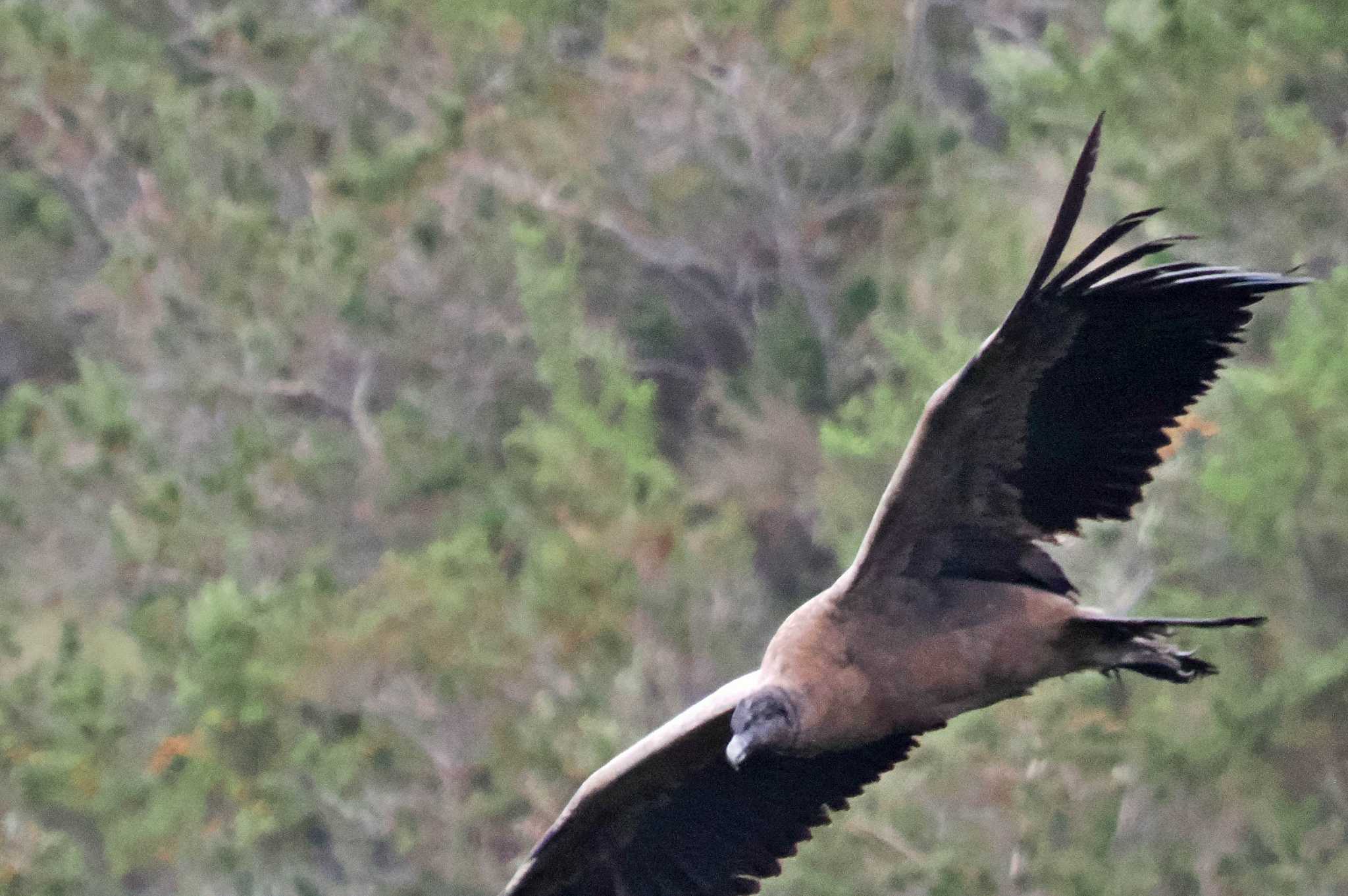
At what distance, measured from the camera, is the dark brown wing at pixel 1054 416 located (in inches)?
173

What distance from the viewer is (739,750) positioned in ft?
15.1

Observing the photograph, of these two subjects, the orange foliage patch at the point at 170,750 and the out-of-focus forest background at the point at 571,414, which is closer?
the out-of-focus forest background at the point at 571,414

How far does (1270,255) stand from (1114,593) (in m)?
2.08

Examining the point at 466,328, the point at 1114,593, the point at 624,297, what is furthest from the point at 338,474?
the point at 1114,593

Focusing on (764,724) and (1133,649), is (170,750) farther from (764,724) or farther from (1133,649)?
(1133,649)

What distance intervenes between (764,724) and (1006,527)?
0.76 metres

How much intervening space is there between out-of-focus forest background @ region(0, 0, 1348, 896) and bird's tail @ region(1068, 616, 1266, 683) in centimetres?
553

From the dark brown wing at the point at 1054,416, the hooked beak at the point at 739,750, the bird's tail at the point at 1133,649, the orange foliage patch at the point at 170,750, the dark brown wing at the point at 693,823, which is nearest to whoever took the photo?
the dark brown wing at the point at 1054,416

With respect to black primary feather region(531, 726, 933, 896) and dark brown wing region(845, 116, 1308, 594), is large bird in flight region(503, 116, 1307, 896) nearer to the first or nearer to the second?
dark brown wing region(845, 116, 1308, 594)

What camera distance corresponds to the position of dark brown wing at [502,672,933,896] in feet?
18.1

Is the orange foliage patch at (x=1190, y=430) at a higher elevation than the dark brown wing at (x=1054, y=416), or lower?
lower

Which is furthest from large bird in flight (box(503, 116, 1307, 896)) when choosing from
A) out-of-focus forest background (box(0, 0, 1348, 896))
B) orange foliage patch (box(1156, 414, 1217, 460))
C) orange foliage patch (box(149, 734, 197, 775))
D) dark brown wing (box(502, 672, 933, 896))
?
orange foliage patch (box(149, 734, 197, 775))

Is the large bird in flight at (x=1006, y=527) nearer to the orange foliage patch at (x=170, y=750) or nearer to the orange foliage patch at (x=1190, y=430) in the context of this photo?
the orange foliage patch at (x=1190, y=430)

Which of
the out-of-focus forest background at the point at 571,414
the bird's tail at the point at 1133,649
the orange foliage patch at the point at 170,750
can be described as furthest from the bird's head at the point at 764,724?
the orange foliage patch at the point at 170,750
